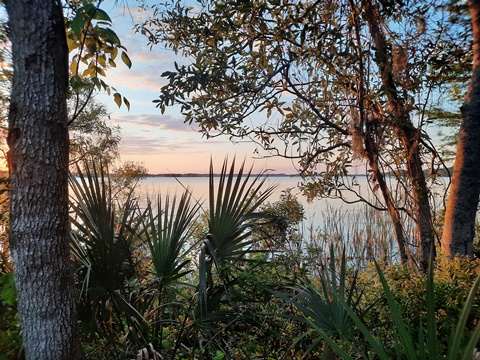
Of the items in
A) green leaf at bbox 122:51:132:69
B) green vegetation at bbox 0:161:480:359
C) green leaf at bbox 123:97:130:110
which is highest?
green leaf at bbox 122:51:132:69

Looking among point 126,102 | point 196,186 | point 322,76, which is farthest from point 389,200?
point 126,102

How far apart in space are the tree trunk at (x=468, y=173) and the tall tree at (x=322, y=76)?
46 cm

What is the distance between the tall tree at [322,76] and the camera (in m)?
2.99

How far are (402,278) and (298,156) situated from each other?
2.08 m

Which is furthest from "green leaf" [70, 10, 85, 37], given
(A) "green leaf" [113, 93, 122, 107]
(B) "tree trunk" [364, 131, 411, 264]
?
(B) "tree trunk" [364, 131, 411, 264]

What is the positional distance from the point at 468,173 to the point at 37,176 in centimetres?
→ 283

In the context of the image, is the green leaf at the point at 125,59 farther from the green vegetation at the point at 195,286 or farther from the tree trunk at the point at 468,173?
the tree trunk at the point at 468,173

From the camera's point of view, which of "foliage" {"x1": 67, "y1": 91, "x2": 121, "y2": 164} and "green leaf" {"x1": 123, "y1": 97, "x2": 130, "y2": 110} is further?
"foliage" {"x1": 67, "y1": 91, "x2": 121, "y2": 164}

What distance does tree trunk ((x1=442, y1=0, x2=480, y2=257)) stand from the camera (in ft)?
8.64

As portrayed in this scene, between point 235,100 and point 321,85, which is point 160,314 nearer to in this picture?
point 235,100

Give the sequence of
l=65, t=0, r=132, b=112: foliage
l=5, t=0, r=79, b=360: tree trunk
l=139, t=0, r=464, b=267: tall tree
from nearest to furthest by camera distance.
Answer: l=5, t=0, r=79, b=360: tree trunk, l=65, t=0, r=132, b=112: foliage, l=139, t=0, r=464, b=267: tall tree

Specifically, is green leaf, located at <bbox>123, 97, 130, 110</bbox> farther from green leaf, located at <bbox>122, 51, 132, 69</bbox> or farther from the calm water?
the calm water

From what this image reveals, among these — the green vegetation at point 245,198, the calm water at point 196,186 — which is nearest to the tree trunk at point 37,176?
the green vegetation at point 245,198

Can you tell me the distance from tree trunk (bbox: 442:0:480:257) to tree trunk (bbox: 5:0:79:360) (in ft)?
8.80
